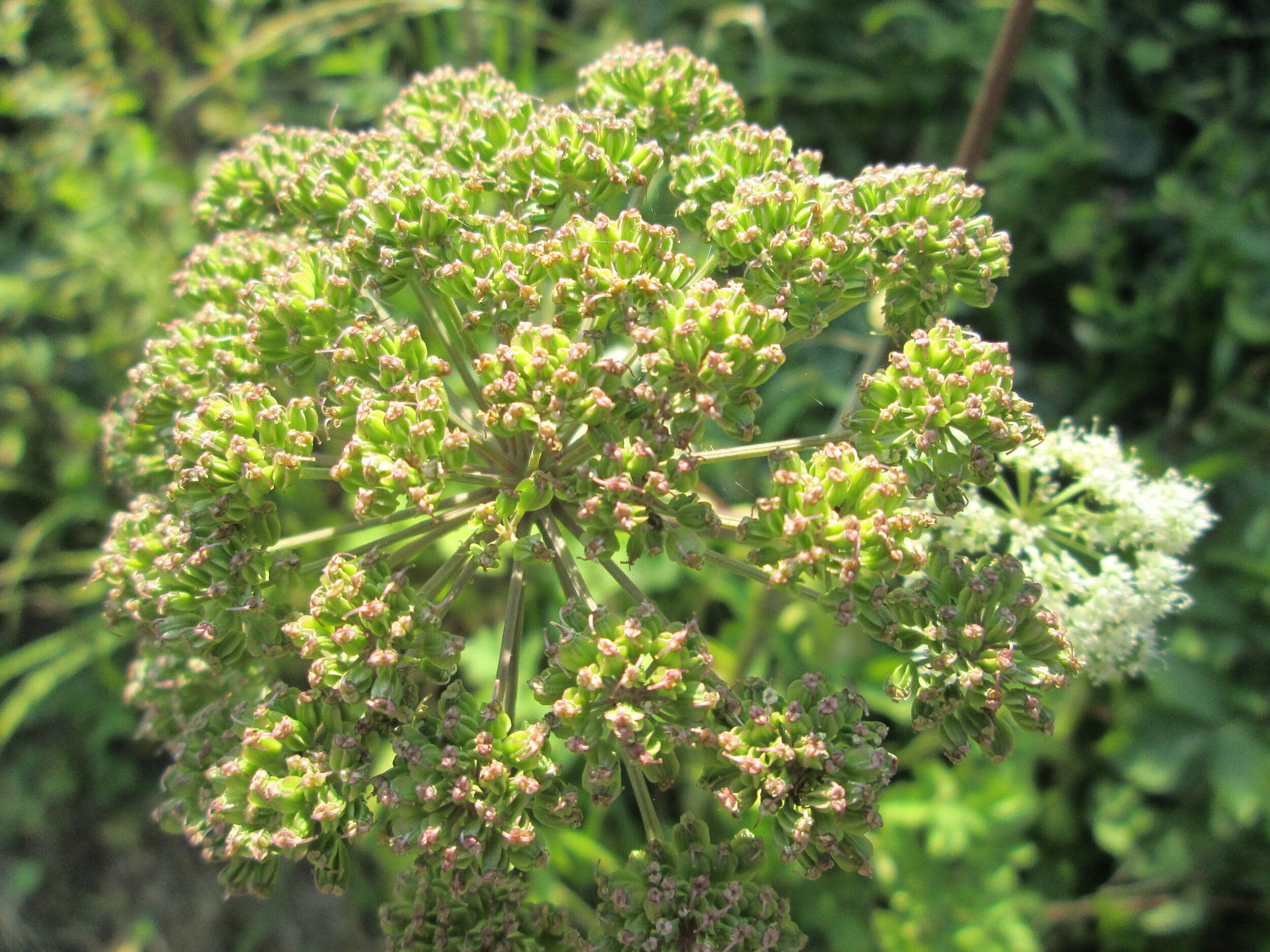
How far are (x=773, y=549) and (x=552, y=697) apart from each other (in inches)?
30.3

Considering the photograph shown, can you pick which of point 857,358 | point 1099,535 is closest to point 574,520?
point 1099,535

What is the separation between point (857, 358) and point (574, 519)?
10.8 feet

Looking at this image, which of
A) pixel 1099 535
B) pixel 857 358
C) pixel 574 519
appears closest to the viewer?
pixel 574 519

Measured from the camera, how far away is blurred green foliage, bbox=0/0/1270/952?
15.5ft

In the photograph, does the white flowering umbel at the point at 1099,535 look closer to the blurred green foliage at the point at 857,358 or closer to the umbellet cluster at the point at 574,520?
the umbellet cluster at the point at 574,520

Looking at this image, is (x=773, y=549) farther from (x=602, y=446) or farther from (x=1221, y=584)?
(x=1221, y=584)

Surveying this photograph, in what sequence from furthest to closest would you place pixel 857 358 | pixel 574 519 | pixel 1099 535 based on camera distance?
pixel 857 358 → pixel 1099 535 → pixel 574 519

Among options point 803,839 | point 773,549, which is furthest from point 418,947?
point 773,549

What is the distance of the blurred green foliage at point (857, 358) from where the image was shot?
473cm

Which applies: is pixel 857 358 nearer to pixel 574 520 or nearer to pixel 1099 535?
pixel 1099 535

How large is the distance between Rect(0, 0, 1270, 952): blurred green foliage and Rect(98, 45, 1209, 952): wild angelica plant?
4.96 feet

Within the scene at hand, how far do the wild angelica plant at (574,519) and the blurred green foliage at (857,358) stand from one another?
151cm

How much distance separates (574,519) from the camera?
9.66 feet

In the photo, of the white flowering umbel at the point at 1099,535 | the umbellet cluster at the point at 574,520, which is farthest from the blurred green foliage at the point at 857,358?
the umbellet cluster at the point at 574,520
